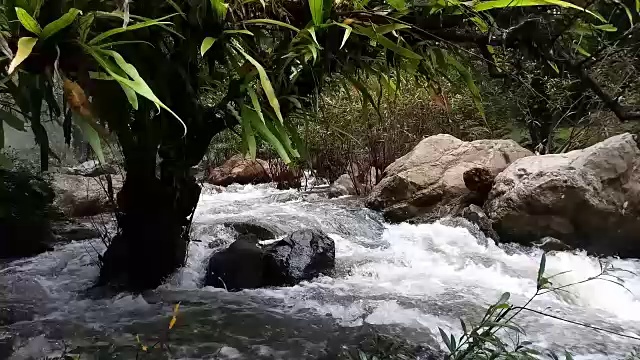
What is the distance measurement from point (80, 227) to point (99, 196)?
54cm

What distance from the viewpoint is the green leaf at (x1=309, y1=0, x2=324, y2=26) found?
5.69 ft

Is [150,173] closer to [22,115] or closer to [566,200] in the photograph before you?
[22,115]

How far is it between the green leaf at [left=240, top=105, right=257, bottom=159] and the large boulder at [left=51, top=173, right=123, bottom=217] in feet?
9.88

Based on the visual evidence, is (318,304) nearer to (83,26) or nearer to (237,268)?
(237,268)

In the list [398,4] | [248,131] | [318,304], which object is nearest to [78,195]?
[318,304]

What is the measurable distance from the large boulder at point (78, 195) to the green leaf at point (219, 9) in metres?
3.07

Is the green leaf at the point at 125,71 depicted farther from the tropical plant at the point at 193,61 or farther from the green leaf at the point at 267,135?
the green leaf at the point at 267,135

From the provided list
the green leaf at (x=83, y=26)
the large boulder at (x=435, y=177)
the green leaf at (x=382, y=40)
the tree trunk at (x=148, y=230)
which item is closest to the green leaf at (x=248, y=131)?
the green leaf at (x=382, y=40)

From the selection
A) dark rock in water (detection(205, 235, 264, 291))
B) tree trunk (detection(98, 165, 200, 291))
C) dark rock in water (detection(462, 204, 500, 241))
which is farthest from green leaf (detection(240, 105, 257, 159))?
dark rock in water (detection(462, 204, 500, 241))

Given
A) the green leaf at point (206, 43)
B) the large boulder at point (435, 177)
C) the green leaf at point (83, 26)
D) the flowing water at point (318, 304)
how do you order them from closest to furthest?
the green leaf at point (83, 26) < the green leaf at point (206, 43) < the flowing water at point (318, 304) < the large boulder at point (435, 177)

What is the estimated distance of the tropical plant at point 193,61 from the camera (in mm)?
1298

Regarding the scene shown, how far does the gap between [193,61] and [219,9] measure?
423 mm

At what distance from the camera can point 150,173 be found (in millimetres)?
2426

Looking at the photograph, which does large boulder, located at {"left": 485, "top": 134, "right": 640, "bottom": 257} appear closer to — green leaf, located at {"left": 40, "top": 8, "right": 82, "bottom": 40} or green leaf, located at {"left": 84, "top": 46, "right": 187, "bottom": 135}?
green leaf, located at {"left": 84, "top": 46, "right": 187, "bottom": 135}
